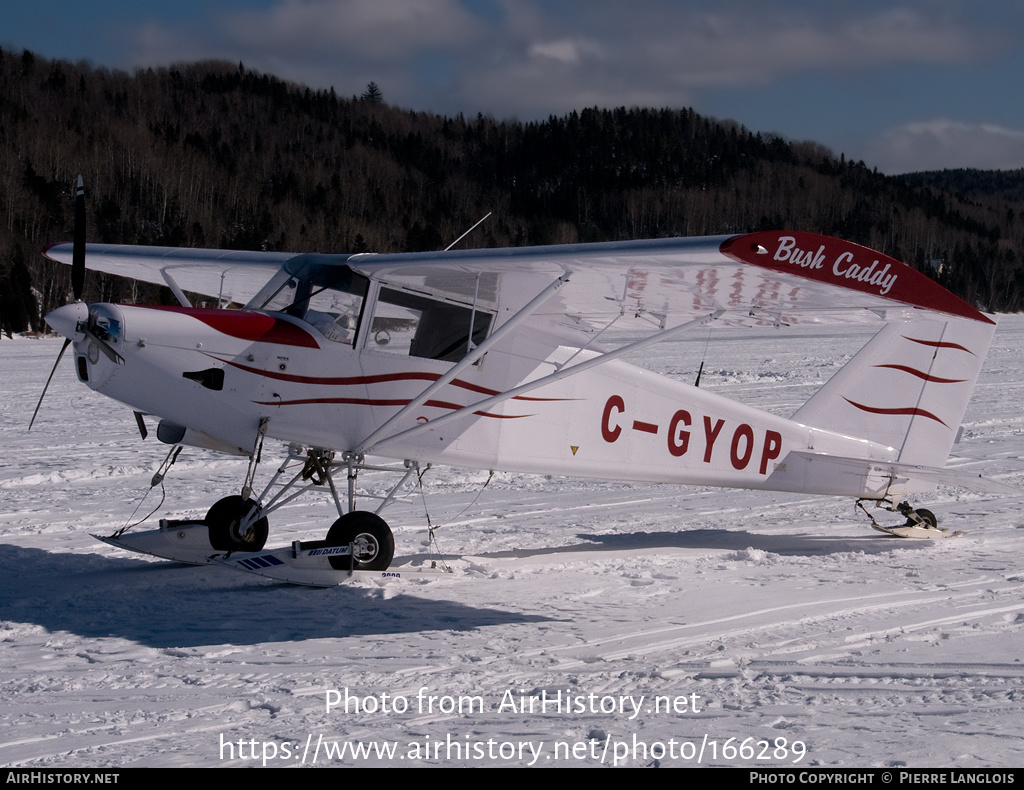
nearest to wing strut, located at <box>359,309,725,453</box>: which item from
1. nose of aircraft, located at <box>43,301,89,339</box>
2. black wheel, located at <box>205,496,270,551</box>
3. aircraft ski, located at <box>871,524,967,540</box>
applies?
black wheel, located at <box>205,496,270,551</box>

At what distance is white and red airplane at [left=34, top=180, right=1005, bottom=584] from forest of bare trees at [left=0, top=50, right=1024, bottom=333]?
50666 millimetres

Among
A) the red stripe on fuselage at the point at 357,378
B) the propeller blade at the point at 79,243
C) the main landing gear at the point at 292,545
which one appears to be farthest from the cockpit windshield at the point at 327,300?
the propeller blade at the point at 79,243

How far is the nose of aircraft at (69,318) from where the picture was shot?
5.56 m

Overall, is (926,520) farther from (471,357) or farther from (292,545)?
(292,545)

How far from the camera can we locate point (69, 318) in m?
5.58

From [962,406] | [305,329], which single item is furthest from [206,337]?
[962,406]

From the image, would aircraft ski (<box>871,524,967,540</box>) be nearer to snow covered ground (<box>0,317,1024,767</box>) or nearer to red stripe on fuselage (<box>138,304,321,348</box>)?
snow covered ground (<box>0,317,1024,767</box>)

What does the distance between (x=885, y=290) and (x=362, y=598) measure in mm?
3465

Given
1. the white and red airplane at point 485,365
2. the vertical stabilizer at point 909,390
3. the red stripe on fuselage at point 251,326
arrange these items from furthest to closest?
the vertical stabilizer at point 909,390, the red stripe on fuselage at point 251,326, the white and red airplane at point 485,365

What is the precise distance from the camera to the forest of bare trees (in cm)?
7700

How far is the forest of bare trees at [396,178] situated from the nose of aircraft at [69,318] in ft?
167

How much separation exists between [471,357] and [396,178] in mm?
112208

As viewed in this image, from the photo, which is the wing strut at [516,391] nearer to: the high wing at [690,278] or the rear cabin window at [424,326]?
the high wing at [690,278]

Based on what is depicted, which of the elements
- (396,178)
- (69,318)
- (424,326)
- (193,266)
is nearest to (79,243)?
(69,318)
